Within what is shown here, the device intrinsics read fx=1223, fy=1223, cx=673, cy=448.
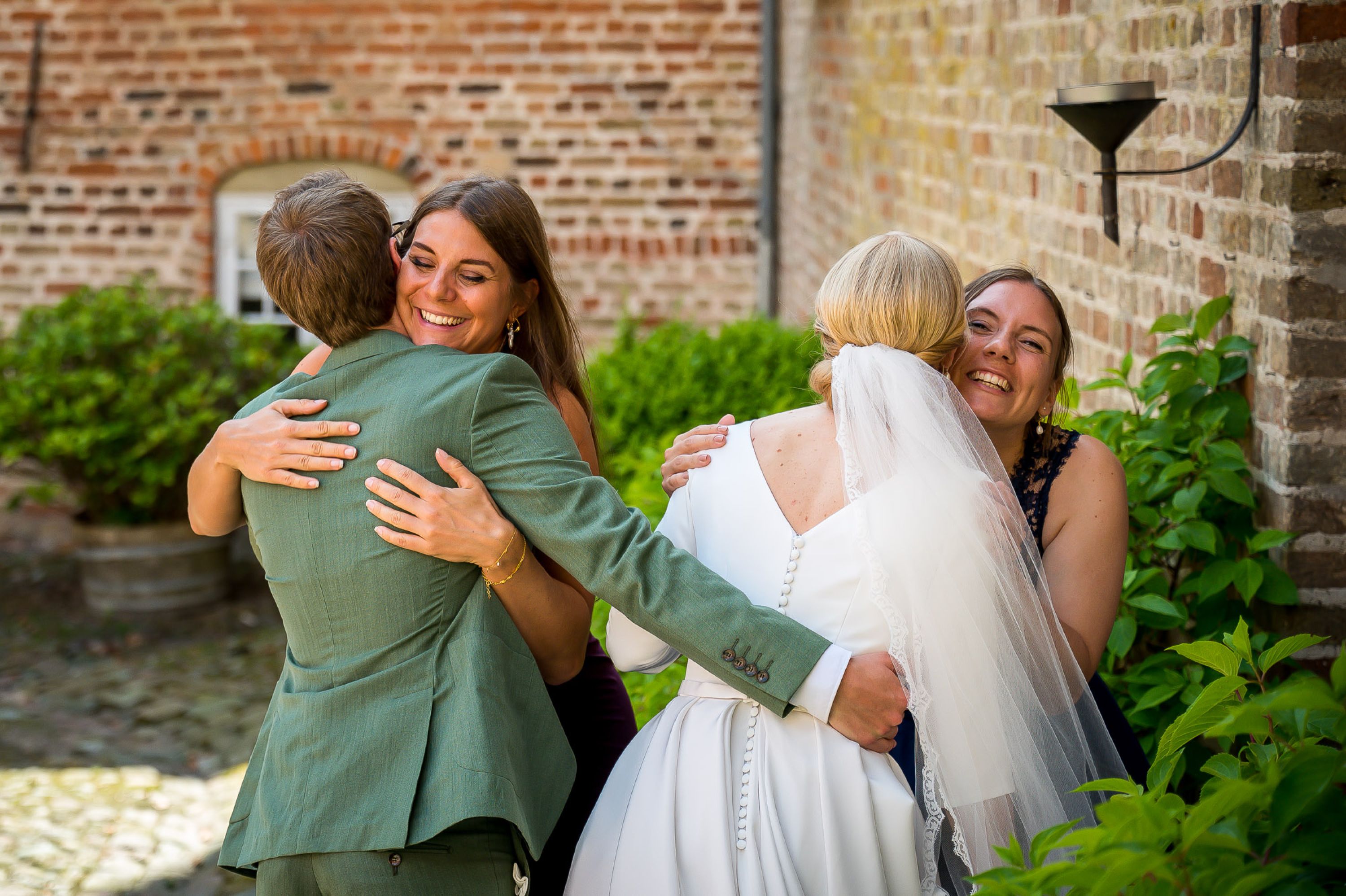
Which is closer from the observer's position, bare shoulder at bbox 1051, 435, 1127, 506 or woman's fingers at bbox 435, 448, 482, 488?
woman's fingers at bbox 435, 448, 482, 488

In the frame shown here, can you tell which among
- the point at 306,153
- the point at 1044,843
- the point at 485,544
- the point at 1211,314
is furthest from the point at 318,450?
the point at 306,153

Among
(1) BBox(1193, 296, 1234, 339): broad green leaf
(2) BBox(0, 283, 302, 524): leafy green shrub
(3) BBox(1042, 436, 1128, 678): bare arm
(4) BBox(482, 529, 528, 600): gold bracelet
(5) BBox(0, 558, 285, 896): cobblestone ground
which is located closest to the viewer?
(4) BBox(482, 529, 528, 600): gold bracelet

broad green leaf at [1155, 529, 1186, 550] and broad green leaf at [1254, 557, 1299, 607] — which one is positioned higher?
broad green leaf at [1155, 529, 1186, 550]

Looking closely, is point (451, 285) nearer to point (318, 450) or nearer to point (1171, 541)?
point (318, 450)

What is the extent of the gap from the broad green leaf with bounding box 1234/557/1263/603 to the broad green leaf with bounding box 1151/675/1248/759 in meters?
1.09

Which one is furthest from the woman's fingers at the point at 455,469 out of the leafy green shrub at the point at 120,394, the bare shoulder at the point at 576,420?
the leafy green shrub at the point at 120,394

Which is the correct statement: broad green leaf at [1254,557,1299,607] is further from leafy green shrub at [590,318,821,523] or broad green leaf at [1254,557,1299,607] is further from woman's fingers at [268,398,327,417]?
leafy green shrub at [590,318,821,523]

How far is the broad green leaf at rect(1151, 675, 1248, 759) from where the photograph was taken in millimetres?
1294

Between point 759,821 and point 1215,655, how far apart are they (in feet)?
2.46

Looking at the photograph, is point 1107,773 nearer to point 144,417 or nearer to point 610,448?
point 610,448

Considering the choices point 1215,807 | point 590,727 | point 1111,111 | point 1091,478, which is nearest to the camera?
point 1215,807

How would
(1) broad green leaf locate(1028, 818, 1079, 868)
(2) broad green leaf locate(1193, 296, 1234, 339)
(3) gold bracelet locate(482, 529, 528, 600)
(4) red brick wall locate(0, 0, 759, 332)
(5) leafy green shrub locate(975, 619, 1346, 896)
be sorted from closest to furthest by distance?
(5) leafy green shrub locate(975, 619, 1346, 896)
(1) broad green leaf locate(1028, 818, 1079, 868)
(3) gold bracelet locate(482, 529, 528, 600)
(2) broad green leaf locate(1193, 296, 1234, 339)
(4) red brick wall locate(0, 0, 759, 332)

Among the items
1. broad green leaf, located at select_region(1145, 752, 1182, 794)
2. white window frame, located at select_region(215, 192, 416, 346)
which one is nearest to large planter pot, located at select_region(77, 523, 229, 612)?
white window frame, located at select_region(215, 192, 416, 346)

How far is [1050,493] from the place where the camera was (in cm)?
224
